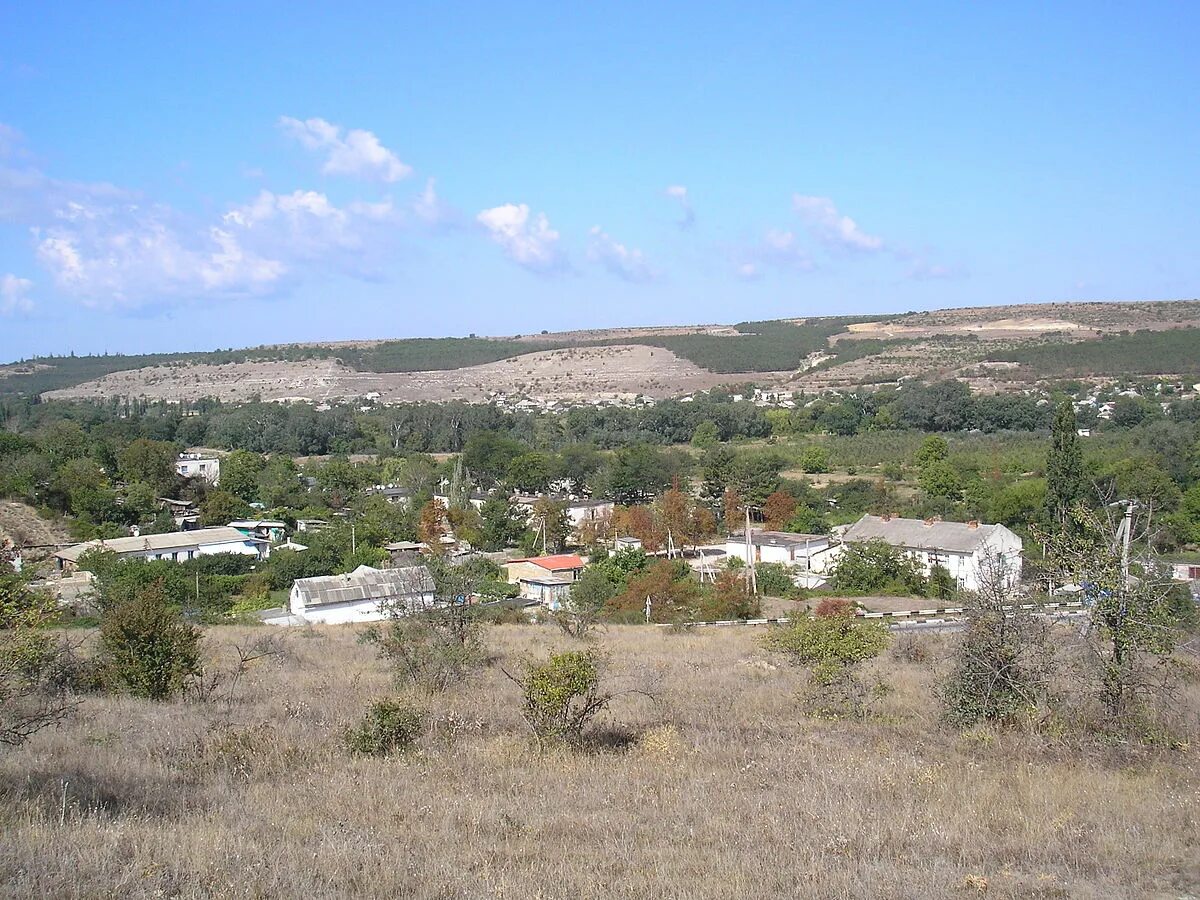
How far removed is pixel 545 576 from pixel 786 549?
11.4 m

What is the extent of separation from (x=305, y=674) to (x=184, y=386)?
146063 millimetres

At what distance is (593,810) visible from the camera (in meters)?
7.47

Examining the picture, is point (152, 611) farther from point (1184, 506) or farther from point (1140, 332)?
point (1140, 332)

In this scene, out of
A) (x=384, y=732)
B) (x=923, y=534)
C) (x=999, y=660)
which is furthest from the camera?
(x=923, y=534)

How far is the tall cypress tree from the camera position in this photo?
119 ft

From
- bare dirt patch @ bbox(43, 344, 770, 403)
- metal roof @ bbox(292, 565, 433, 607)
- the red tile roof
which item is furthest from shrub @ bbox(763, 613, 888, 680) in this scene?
bare dirt patch @ bbox(43, 344, 770, 403)

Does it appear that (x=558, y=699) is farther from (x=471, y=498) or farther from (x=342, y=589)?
(x=471, y=498)

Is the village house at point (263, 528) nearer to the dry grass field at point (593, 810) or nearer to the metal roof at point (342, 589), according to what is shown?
the metal roof at point (342, 589)

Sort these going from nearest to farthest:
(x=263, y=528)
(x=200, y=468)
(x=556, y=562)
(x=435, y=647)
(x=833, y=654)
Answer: (x=833, y=654) < (x=435, y=647) < (x=556, y=562) < (x=263, y=528) < (x=200, y=468)

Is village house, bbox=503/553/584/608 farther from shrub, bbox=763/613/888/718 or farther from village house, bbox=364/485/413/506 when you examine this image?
shrub, bbox=763/613/888/718

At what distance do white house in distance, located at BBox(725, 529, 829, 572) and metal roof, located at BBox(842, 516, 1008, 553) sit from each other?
1430mm

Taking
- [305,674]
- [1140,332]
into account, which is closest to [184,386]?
[1140,332]

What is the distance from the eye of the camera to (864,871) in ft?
19.5

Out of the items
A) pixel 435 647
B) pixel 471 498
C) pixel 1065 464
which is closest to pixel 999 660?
pixel 435 647
